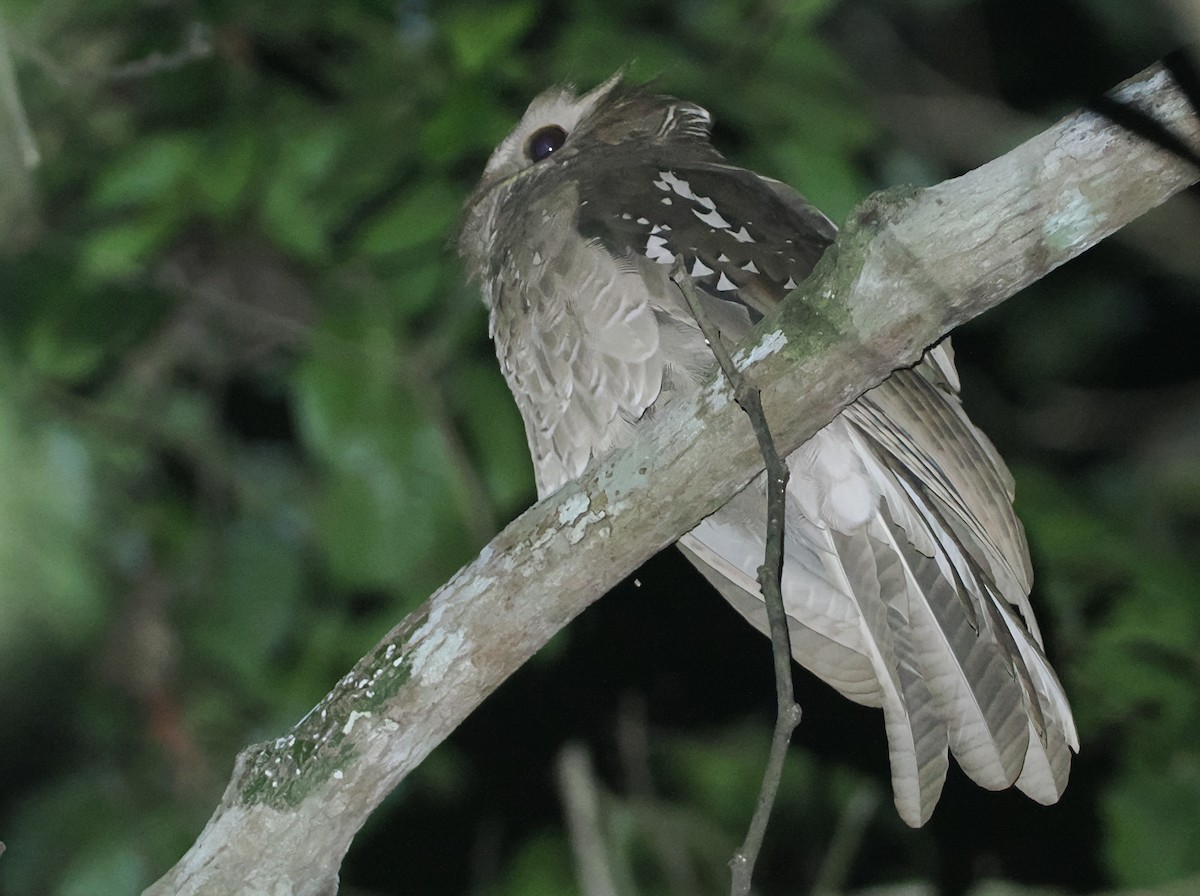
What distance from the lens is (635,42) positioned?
2.97 metres

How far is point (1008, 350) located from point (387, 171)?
3.06 m

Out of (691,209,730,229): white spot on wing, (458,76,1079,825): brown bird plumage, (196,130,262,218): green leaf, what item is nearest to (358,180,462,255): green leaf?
(196,130,262,218): green leaf

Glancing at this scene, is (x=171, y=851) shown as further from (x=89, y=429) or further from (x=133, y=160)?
→ (x=133, y=160)

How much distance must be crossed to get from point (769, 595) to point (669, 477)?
10.4 inches

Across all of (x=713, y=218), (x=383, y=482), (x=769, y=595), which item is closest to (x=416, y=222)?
(x=383, y=482)

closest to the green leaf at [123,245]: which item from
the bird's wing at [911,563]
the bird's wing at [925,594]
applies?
the bird's wing at [911,563]

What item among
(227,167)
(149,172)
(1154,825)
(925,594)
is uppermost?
(149,172)

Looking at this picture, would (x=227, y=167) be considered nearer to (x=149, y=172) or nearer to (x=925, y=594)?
(x=149, y=172)

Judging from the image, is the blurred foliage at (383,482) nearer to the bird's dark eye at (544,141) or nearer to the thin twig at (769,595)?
the bird's dark eye at (544,141)

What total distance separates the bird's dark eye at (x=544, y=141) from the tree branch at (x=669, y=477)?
1382 millimetres

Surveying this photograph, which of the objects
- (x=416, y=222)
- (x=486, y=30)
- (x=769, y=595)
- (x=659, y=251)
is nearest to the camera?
(x=769, y=595)

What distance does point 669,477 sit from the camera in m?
1.80

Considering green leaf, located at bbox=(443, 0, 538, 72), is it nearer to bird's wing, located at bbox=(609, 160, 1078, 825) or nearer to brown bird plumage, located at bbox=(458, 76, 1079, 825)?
brown bird plumage, located at bbox=(458, 76, 1079, 825)

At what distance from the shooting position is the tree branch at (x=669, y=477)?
1616 millimetres
